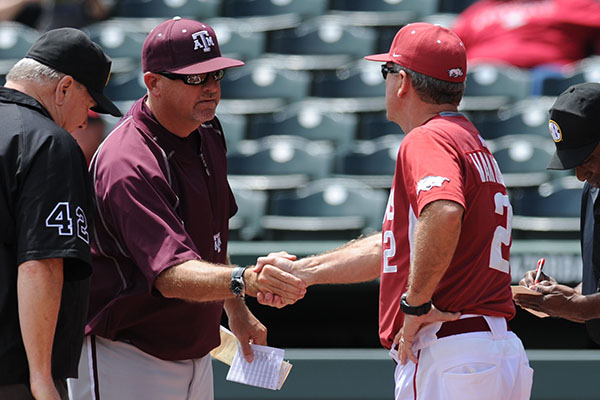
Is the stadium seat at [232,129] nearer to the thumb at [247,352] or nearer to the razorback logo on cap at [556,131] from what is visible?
the thumb at [247,352]

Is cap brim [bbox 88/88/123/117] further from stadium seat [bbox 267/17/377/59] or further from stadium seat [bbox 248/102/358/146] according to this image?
stadium seat [bbox 267/17/377/59]

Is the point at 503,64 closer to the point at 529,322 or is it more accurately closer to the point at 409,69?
the point at 529,322

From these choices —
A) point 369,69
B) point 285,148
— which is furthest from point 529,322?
point 369,69

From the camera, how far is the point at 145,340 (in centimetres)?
307

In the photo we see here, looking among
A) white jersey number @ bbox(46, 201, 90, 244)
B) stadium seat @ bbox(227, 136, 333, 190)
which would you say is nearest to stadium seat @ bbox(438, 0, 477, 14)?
stadium seat @ bbox(227, 136, 333, 190)

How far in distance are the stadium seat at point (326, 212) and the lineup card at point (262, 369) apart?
7.04 ft

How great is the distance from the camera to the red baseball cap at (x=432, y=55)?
9.41ft

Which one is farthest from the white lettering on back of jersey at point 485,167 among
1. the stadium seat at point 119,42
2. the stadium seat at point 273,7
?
the stadium seat at point 273,7

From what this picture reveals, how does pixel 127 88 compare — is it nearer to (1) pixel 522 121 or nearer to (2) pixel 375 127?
(2) pixel 375 127

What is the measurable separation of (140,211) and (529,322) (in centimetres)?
316

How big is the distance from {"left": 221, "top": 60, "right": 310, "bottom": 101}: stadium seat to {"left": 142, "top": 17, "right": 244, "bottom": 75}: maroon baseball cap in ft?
13.8

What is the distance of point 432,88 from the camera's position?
2900mm

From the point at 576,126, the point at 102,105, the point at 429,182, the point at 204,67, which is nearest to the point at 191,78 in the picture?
the point at 204,67

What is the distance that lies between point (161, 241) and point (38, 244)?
0.47 meters
